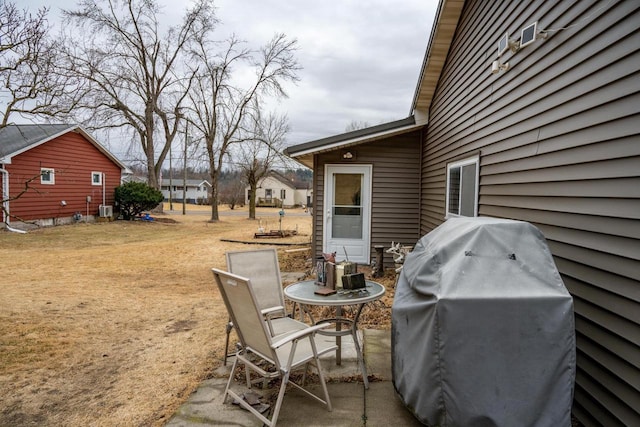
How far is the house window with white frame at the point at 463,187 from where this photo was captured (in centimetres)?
477

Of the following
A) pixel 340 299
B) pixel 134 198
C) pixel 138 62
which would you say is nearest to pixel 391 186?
pixel 340 299

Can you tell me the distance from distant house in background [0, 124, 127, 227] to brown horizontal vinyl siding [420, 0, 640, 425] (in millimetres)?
13445

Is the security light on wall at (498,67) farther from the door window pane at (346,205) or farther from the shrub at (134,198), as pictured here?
the shrub at (134,198)

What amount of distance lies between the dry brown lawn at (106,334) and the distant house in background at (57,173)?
5.47 m

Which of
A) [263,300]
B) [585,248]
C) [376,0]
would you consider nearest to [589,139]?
[585,248]

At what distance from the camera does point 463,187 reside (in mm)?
5242

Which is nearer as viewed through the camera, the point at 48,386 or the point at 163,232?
the point at 48,386

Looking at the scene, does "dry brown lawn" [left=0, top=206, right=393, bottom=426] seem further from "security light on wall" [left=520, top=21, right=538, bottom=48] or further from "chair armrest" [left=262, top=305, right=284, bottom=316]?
"security light on wall" [left=520, top=21, right=538, bottom=48]

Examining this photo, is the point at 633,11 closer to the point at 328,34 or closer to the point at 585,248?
the point at 585,248

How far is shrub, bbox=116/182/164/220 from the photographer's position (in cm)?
1841

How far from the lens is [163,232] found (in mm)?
15266

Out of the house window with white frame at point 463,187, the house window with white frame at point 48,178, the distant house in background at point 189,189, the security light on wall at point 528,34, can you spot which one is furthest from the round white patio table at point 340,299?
the distant house in background at point 189,189

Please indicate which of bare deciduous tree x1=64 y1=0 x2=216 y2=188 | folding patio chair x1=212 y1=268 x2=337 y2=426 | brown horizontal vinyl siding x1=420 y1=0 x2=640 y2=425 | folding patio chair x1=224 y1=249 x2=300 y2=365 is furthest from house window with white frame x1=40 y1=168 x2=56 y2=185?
brown horizontal vinyl siding x1=420 y1=0 x2=640 y2=425

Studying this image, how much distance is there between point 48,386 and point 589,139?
172 inches
